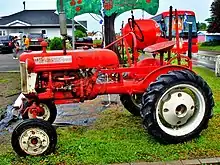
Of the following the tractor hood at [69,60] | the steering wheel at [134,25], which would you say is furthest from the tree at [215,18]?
the tractor hood at [69,60]

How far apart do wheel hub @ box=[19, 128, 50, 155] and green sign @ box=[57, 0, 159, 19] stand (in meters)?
10.9

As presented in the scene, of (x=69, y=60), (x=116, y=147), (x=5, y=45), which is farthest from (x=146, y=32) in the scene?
(x=5, y=45)

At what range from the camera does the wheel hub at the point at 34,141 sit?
5.01 metres

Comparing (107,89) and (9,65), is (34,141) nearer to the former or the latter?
(107,89)

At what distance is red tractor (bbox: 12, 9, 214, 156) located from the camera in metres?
5.07

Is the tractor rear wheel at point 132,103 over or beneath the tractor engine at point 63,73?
beneath

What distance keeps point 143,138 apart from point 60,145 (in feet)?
4.18

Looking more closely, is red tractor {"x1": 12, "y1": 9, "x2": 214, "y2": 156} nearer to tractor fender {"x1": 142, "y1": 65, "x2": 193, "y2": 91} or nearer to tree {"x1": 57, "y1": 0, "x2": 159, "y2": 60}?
tractor fender {"x1": 142, "y1": 65, "x2": 193, "y2": 91}

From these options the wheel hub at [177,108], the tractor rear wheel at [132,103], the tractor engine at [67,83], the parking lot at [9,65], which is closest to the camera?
the wheel hub at [177,108]

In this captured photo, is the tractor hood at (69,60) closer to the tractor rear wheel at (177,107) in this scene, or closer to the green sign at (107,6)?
the tractor rear wheel at (177,107)

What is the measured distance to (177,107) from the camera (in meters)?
5.57

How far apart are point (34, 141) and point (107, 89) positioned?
151 centimetres

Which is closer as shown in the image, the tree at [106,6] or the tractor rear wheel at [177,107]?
the tractor rear wheel at [177,107]

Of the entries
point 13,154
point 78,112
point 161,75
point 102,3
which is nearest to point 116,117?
point 78,112
